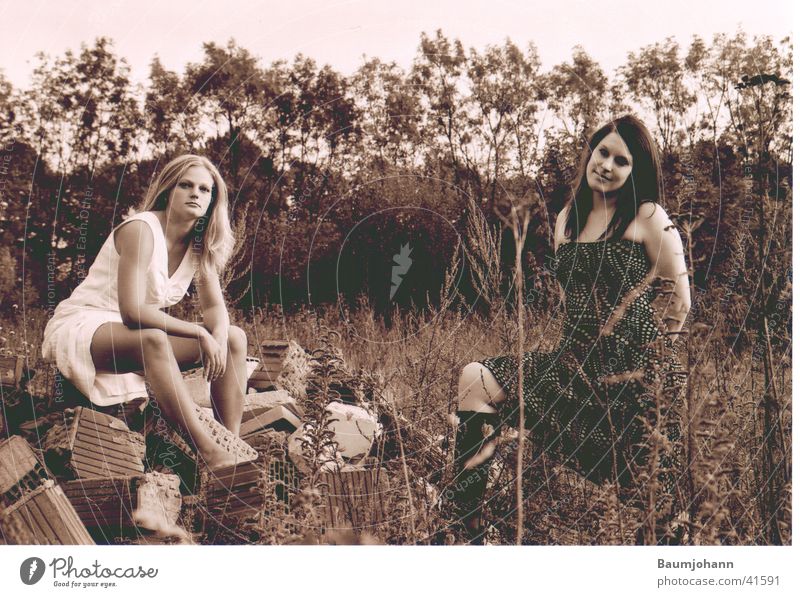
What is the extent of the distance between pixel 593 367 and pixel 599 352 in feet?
0.25

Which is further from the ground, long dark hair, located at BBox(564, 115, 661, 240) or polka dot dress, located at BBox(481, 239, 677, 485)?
long dark hair, located at BBox(564, 115, 661, 240)

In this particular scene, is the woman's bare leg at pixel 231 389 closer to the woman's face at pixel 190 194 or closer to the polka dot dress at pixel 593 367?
the woman's face at pixel 190 194

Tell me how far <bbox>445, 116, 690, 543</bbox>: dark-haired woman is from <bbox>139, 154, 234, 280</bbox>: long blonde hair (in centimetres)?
132

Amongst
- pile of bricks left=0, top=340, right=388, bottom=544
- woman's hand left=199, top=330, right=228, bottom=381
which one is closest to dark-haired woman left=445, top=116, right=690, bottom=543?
pile of bricks left=0, top=340, right=388, bottom=544

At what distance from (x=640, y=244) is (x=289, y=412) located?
1.92 metres

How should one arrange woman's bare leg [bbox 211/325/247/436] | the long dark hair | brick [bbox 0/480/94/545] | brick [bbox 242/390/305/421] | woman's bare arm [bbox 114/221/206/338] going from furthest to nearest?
brick [bbox 242/390/305/421] < woman's bare leg [bbox 211/325/247/436] < the long dark hair < woman's bare arm [bbox 114/221/206/338] < brick [bbox 0/480/94/545]

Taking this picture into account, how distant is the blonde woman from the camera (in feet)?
11.5

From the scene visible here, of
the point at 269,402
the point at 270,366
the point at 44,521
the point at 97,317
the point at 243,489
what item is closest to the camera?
the point at 44,521

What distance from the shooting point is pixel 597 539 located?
3.55 m

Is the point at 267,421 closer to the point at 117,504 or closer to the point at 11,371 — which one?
the point at 117,504

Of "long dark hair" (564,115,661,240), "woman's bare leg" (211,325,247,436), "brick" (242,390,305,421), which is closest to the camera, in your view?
"long dark hair" (564,115,661,240)

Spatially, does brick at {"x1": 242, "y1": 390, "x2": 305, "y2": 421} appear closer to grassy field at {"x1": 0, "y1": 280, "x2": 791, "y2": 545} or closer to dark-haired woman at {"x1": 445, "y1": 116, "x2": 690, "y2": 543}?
grassy field at {"x1": 0, "y1": 280, "x2": 791, "y2": 545}

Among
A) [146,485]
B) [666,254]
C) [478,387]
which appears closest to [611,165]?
[666,254]

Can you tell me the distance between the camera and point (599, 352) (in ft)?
11.7
